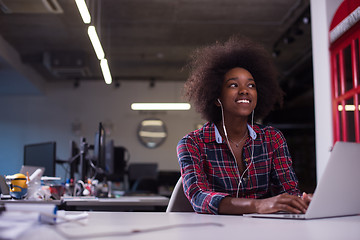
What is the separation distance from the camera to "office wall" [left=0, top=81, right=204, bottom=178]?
9.16 m

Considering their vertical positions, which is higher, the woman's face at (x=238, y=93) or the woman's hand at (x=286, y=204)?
the woman's face at (x=238, y=93)

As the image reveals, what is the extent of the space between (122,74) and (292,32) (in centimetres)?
413

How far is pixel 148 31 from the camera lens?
6551mm

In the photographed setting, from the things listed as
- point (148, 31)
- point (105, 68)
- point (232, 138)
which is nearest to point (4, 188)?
point (232, 138)

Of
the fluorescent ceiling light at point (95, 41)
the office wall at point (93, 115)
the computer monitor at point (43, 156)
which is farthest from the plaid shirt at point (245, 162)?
the office wall at point (93, 115)

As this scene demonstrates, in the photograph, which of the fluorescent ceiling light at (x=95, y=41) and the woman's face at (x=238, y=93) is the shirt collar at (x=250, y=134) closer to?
the woman's face at (x=238, y=93)

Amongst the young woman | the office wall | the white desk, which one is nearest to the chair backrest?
the young woman

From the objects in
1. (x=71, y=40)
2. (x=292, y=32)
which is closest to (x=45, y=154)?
(x=71, y=40)

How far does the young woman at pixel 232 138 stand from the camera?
177 centimetres

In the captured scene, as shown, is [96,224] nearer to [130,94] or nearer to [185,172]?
[185,172]

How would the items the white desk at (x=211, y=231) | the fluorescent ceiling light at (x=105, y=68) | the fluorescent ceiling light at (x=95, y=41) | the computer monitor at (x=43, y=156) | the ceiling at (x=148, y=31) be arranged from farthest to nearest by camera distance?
1. the ceiling at (x=148, y=31)
2. the fluorescent ceiling light at (x=105, y=68)
3. the fluorescent ceiling light at (x=95, y=41)
4. the computer monitor at (x=43, y=156)
5. the white desk at (x=211, y=231)

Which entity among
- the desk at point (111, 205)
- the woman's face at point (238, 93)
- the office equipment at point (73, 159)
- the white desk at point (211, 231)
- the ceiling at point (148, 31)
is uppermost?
the ceiling at point (148, 31)

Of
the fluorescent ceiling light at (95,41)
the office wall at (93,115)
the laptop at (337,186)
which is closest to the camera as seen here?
the laptop at (337,186)

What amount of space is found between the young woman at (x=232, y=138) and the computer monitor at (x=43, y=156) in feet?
4.79
